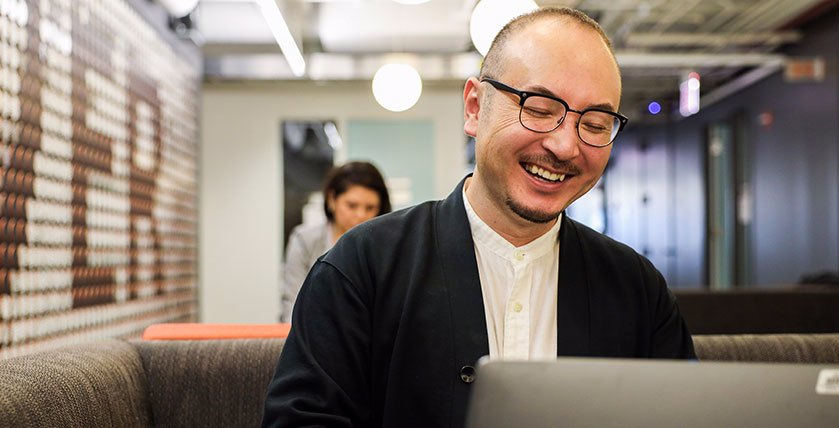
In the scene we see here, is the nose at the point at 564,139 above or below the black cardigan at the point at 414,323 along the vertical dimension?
above

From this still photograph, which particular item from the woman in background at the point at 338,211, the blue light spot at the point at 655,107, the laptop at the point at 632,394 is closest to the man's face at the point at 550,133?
the laptop at the point at 632,394

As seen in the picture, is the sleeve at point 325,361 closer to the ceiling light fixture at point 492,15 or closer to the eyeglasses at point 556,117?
the eyeglasses at point 556,117

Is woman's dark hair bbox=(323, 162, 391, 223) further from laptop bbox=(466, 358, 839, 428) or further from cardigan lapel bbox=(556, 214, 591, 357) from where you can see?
Answer: laptop bbox=(466, 358, 839, 428)

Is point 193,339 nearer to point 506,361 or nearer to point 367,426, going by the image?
point 367,426

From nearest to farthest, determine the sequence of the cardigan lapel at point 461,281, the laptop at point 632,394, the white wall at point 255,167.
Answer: the laptop at point 632,394 → the cardigan lapel at point 461,281 → the white wall at point 255,167

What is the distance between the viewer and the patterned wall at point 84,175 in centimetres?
322

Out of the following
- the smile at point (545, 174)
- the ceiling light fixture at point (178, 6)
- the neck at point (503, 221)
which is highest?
the ceiling light fixture at point (178, 6)

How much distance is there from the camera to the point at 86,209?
4031 mm

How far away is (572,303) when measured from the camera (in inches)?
51.1

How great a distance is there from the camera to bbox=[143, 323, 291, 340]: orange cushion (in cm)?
192

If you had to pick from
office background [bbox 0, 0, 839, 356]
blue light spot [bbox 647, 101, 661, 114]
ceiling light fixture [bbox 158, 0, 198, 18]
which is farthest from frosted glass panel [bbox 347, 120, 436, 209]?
blue light spot [bbox 647, 101, 661, 114]

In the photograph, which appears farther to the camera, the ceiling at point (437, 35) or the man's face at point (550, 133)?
the ceiling at point (437, 35)

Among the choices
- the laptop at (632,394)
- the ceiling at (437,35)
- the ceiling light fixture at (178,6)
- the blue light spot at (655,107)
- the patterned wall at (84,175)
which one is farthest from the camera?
the blue light spot at (655,107)

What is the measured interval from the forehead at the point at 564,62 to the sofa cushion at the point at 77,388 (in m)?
0.89
